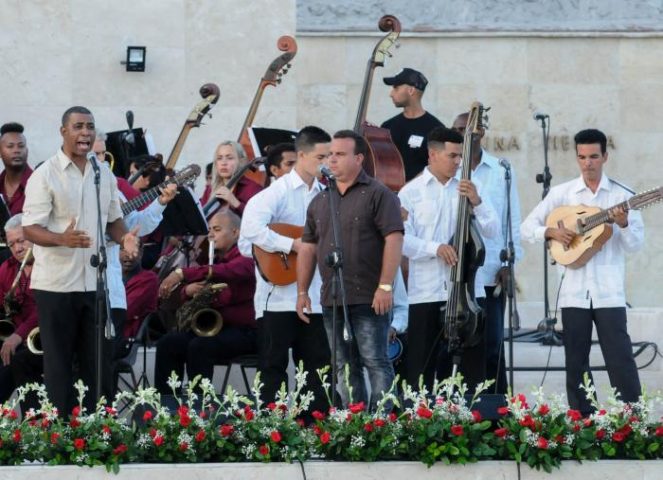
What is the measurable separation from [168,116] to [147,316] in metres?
4.22

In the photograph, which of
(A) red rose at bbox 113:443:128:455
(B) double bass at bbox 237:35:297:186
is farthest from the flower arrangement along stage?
(B) double bass at bbox 237:35:297:186

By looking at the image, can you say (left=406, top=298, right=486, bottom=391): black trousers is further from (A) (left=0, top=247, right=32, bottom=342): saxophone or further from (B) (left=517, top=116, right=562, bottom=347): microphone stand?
(A) (left=0, top=247, right=32, bottom=342): saxophone

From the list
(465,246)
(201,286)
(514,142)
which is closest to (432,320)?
(465,246)

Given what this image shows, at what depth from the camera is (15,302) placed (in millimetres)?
10461

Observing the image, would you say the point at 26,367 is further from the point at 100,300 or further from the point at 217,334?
the point at 100,300

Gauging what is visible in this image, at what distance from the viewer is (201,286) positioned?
1062 cm

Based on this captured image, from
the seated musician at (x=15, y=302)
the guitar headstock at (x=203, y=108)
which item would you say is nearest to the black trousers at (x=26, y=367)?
the seated musician at (x=15, y=302)

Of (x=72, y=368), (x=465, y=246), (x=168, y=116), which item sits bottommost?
(x=72, y=368)

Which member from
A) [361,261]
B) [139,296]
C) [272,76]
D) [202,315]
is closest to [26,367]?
[139,296]

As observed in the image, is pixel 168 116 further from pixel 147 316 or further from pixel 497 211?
pixel 497 211

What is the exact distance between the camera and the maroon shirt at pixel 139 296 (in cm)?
1074

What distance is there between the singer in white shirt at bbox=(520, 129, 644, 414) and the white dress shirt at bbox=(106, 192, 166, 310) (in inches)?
90.2

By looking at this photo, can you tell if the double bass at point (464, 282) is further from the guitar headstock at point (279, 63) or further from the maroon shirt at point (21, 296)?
the guitar headstock at point (279, 63)

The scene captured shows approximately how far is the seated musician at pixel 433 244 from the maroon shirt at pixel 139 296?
1726 millimetres
